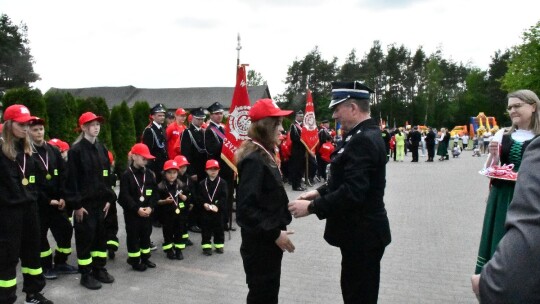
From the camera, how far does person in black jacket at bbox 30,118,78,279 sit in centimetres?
564

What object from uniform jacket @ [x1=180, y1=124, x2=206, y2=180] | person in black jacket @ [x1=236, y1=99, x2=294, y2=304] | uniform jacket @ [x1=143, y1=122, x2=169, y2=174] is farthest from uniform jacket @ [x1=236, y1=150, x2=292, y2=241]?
uniform jacket @ [x1=143, y1=122, x2=169, y2=174]

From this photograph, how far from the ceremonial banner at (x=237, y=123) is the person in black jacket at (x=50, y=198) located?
112 inches

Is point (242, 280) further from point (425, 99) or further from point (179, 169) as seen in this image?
point (425, 99)

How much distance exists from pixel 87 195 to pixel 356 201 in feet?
11.9

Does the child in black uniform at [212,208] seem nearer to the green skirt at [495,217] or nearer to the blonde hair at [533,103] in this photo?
the green skirt at [495,217]

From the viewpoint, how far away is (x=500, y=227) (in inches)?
167

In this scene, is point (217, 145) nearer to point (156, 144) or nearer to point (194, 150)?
point (194, 150)

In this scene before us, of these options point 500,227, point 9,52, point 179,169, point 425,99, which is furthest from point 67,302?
point 425,99

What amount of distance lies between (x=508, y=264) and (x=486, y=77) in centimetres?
9147

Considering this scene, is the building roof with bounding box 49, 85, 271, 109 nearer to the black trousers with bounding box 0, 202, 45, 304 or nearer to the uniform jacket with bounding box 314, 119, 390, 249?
the black trousers with bounding box 0, 202, 45, 304

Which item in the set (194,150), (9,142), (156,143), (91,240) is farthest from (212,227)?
(9,142)

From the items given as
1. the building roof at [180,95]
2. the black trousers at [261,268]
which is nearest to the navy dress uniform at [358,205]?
the black trousers at [261,268]

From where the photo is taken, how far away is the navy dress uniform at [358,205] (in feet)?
10.3

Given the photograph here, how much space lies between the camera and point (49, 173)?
5699 mm
